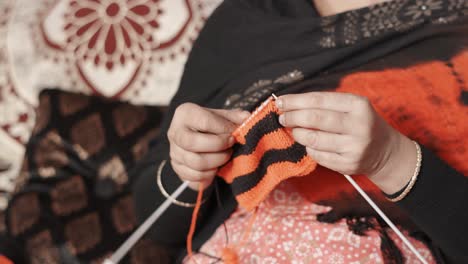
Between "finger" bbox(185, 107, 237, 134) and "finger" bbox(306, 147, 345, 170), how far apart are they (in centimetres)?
12

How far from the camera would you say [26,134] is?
116 centimetres

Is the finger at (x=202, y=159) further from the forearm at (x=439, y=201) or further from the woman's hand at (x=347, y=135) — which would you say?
the forearm at (x=439, y=201)

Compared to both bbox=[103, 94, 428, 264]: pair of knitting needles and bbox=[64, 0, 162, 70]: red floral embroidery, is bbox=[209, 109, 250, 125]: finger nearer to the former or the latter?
bbox=[103, 94, 428, 264]: pair of knitting needles

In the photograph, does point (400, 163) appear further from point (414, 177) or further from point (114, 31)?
point (114, 31)

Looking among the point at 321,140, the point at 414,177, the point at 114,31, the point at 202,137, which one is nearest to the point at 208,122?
the point at 202,137

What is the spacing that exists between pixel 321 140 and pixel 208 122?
0.16 metres

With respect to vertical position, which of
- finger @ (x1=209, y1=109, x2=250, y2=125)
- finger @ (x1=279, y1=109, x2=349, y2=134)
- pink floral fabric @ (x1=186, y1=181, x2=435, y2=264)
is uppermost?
finger @ (x1=279, y1=109, x2=349, y2=134)

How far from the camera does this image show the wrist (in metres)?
0.59

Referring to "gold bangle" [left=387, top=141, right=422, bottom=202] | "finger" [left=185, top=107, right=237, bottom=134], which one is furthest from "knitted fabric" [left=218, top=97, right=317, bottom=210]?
"gold bangle" [left=387, top=141, right=422, bottom=202]

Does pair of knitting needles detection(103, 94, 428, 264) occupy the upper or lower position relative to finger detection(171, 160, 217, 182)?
lower

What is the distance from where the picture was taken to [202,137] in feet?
2.07

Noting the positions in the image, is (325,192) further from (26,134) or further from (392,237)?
(26,134)

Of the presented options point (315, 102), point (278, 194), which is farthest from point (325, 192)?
point (315, 102)

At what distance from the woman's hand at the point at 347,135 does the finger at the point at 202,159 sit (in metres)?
0.13
